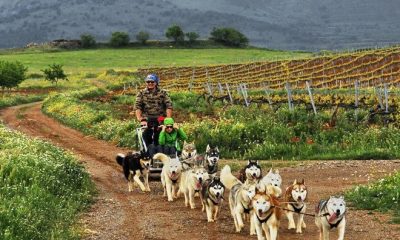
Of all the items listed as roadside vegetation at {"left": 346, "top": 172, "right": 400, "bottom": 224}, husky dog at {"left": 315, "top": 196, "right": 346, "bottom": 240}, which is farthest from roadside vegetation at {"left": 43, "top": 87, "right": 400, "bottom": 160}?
husky dog at {"left": 315, "top": 196, "right": 346, "bottom": 240}

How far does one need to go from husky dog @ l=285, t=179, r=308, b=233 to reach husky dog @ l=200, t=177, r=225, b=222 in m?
1.33

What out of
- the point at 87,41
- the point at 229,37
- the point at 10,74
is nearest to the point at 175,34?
the point at 229,37

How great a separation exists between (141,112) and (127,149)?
7355mm

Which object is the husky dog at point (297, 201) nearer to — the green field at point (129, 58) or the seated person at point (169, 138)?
the seated person at point (169, 138)

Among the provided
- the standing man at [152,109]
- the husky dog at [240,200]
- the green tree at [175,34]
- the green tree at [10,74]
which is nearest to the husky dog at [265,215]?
the husky dog at [240,200]

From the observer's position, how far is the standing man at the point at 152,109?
16328mm

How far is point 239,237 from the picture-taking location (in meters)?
10.7

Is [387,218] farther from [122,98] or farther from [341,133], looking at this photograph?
[122,98]

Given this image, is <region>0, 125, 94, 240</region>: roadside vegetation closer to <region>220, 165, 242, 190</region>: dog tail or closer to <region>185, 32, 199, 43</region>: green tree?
<region>220, 165, 242, 190</region>: dog tail

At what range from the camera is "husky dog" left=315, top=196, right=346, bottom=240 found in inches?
369

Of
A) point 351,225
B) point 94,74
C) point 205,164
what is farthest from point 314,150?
point 94,74

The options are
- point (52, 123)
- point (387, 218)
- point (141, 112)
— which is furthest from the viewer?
point (52, 123)

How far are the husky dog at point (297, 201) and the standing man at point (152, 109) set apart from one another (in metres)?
5.89

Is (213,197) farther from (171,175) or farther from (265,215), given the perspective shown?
(171,175)
